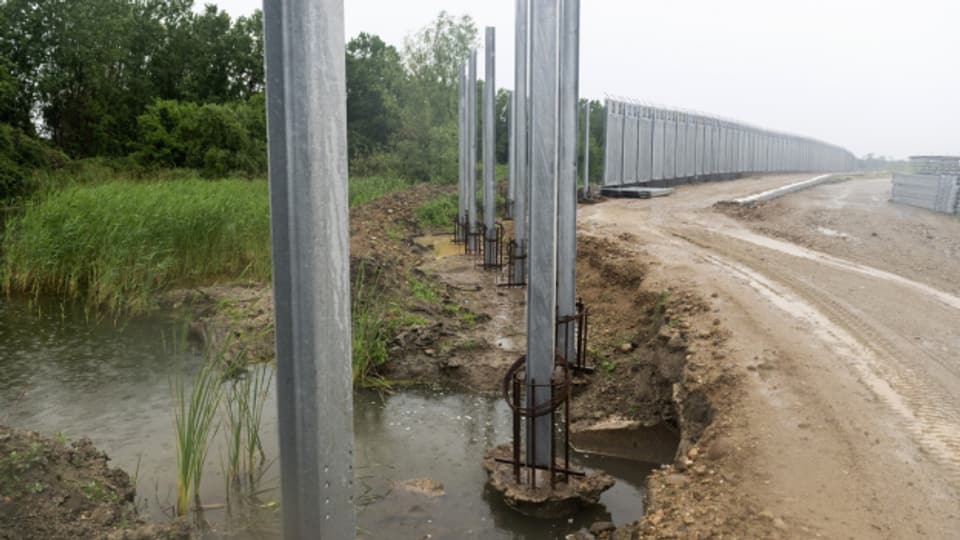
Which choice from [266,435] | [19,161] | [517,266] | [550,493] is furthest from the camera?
[19,161]

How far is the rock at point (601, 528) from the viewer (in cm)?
453

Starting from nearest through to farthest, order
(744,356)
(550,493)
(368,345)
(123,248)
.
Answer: (550,493) → (744,356) → (368,345) → (123,248)

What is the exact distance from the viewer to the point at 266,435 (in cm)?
582

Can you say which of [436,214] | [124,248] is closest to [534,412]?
[124,248]

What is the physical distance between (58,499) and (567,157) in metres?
3.88

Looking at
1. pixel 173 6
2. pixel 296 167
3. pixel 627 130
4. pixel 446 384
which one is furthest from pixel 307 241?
pixel 173 6

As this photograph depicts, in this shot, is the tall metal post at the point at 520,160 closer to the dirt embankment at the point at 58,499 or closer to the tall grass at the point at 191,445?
the tall grass at the point at 191,445

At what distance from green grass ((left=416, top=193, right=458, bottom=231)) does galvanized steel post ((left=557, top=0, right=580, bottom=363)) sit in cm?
1228

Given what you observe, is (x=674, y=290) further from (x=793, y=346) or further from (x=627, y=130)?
(x=627, y=130)

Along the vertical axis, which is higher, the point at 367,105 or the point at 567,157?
the point at 367,105

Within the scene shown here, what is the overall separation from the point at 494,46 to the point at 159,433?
8027 mm

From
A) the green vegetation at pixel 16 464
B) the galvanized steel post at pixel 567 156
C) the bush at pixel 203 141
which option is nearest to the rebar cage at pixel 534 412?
the galvanized steel post at pixel 567 156

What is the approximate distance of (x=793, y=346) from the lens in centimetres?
587

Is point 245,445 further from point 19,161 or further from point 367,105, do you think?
point 367,105
